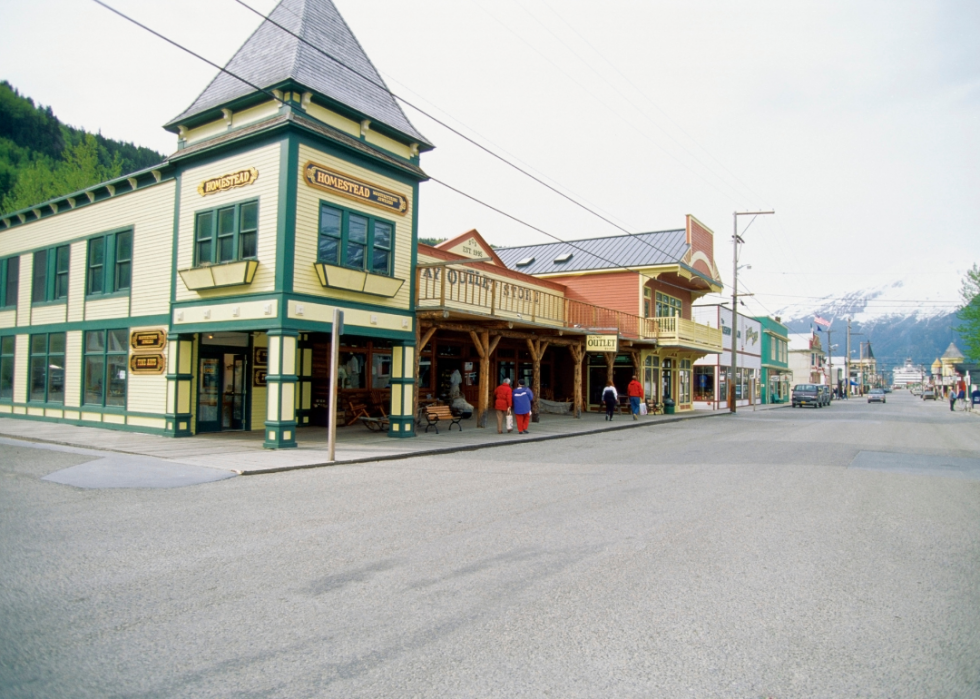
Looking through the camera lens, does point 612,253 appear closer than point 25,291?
No

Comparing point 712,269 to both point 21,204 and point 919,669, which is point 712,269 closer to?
point 919,669

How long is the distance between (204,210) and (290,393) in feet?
16.8

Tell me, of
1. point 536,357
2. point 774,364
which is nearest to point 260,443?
point 536,357

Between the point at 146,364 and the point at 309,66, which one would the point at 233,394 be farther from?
the point at 309,66

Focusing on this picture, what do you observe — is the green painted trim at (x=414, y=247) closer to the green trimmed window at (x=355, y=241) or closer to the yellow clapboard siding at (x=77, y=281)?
the green trimmed window at (x=355, y=241)

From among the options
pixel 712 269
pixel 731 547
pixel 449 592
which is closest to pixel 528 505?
pixel 731 547

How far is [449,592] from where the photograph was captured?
4855 millimetres

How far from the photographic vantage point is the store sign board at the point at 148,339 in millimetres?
16141

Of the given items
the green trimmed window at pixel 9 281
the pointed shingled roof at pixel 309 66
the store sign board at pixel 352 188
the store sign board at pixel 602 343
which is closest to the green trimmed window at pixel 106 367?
the green trimmed window at pixel 9 281

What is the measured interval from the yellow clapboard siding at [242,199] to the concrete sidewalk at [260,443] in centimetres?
340

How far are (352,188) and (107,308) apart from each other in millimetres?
8155

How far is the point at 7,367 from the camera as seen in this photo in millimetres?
21438

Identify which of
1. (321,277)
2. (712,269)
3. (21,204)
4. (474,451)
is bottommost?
(474,451)

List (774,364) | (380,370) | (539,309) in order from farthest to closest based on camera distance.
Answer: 1. (774,364)
2. (539,309)
3. (380,370)
